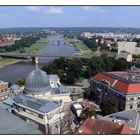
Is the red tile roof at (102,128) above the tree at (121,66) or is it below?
above

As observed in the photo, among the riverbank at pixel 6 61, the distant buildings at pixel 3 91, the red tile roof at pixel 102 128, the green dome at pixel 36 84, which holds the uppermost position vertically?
the green dome at pixel 36 84

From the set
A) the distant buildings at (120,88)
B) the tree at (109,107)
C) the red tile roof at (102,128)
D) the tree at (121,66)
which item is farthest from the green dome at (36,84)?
the tree at (121,66)

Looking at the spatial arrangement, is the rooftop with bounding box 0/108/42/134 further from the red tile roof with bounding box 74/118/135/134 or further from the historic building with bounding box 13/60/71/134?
the historic building with bounding box 13/60/71/134

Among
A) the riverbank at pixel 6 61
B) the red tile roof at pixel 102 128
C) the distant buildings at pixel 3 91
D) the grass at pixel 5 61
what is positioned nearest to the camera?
the red tile roof at pixel 102 128

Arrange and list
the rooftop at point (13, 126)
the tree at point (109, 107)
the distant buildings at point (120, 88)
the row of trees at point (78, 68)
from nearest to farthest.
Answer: the rooftop at point (13, 126) → the tree at point (109, 107) → the distant buildings at point (120, 88) → the row of trees at point (78, 68)

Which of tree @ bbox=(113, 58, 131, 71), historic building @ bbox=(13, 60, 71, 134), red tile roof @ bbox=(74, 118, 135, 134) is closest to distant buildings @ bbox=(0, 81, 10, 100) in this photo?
historic building @ bbox=(13, 60, 71, 134)

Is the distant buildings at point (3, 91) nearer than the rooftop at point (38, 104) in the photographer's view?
No

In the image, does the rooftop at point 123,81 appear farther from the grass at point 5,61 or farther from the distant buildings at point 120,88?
the grass at point 5,61

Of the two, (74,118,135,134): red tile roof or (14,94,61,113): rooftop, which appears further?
(14,94,61,113): rooftop
